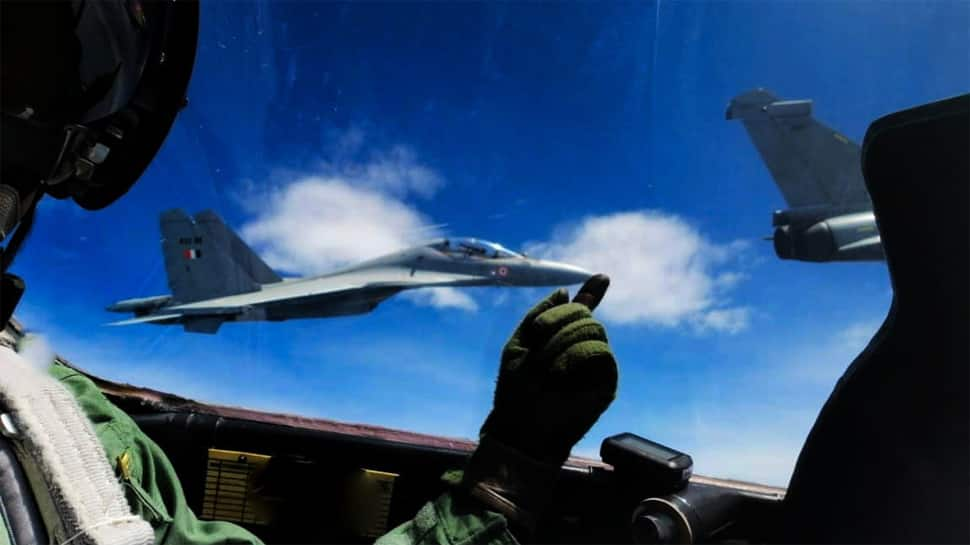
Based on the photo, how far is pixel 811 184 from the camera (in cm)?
685

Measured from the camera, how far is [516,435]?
1.00 m

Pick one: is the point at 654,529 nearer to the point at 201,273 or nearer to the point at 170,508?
the point at 170,508

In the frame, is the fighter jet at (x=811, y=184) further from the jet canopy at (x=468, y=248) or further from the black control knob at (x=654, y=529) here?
the jet canopy at (x=468, y=248)

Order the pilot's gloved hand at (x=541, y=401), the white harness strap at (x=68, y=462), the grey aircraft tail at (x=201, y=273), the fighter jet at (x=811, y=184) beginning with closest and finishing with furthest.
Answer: the white harness strap at (x=68, y=462)
the pilot's gloved hand at (x=541, y=401)
the fighter jet at (x=811, y=184)
the grey aircraft tail at (x=201, y=273)

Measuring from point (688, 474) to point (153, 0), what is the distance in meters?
1.07

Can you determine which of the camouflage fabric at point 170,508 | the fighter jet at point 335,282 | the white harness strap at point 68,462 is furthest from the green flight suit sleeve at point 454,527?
the fighter jet at point 335,282

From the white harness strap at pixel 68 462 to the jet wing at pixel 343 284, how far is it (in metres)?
13.2

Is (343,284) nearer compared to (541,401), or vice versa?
(541,401)

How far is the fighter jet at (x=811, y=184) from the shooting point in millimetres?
2482

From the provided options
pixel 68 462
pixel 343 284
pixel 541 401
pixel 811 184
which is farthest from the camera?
pixel 343 284

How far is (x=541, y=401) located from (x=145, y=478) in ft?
2.29

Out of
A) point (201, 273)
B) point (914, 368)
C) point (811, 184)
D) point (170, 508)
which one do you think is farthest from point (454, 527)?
point (201, 273)

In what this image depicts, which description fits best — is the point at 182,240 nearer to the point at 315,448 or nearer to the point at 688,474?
the point at 315,448

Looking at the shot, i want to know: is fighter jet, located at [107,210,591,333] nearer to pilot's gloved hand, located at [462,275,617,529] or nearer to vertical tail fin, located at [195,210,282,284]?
vertical tail fin, located at [195,210,282,284]
